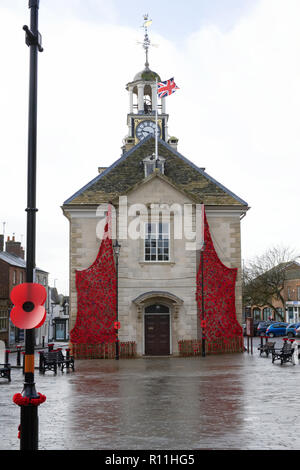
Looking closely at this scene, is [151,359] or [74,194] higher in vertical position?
[74,194]

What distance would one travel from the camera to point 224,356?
28.8m

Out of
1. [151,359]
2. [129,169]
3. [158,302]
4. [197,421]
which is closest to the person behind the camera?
[197,421]

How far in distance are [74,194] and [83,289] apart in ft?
18.2

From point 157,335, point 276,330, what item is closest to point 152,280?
point 157,335

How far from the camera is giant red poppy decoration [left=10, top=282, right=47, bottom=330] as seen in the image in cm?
701

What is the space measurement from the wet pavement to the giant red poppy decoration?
2.89 meters

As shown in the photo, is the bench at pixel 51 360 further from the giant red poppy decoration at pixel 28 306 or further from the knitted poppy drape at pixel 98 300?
the giant red poppy decoration at pixel 28 306

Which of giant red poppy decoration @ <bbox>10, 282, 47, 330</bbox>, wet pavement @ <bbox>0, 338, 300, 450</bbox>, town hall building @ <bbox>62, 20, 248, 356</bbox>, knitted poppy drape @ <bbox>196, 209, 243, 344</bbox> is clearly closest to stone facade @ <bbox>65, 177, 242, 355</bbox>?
town hall building @ <bbox>62, 20, 248, 356</bbox>

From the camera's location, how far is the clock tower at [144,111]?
140ft

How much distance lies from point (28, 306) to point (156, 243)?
923 inches

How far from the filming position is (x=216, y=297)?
30375 mm
